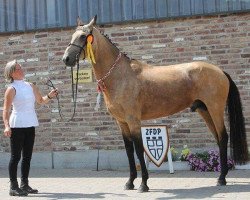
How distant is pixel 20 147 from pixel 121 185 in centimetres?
176

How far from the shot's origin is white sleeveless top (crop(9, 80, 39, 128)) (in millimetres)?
7410

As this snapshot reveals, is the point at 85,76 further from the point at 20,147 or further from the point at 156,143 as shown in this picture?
the point at 20,147

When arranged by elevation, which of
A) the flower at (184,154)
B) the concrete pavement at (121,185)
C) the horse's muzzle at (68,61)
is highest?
the horse's muzzle at (68,61)

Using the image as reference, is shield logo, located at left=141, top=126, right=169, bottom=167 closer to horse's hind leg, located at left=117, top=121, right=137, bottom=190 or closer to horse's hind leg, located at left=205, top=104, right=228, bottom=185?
horse's hind leg, located at left=117, top=121, right=137, bottom=190

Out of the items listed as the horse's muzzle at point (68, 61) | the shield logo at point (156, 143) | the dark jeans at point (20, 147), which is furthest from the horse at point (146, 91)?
the shield logo at point (156, 143)

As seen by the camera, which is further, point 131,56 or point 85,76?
point 85,76

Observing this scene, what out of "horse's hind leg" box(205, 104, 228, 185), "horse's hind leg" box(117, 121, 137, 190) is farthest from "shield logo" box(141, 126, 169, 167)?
"horse's hind leg" box(205, 104, 228, 185)

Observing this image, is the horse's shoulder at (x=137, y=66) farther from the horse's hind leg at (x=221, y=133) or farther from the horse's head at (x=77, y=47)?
the horse's hind leg at (x=221, y=133)

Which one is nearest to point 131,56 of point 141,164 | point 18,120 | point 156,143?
point 156,143

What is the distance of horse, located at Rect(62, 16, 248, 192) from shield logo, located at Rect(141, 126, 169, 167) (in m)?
1.51

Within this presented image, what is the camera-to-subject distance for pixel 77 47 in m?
7.37

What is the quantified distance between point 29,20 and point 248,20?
4.56 meters

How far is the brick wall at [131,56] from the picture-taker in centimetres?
988

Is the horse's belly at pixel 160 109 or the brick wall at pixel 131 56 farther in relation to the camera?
the brick wall at pixel 131 56
